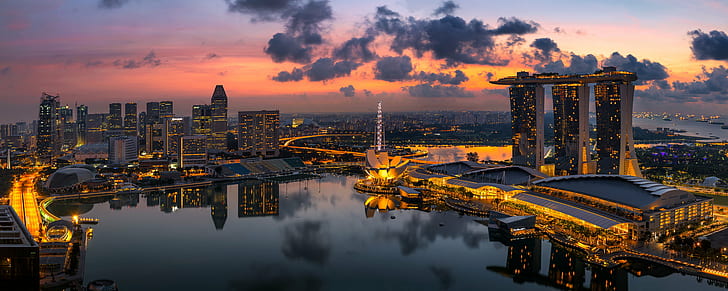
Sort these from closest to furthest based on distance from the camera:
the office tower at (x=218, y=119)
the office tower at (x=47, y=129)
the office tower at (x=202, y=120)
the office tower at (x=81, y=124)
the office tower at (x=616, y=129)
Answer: the office tower at (x=616, y=129) → the office tower at (x=47, y=129) → the office tower at (x=202, y=120) → the office tower at (x=218, y=119) → the office tower at (x=81, y=124)

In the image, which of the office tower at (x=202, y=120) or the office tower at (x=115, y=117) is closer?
the office tower at (x=202, y=120)

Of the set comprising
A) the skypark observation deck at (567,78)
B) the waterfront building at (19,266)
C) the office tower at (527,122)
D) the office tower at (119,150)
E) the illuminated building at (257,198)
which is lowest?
the illuminated building at (257,198)

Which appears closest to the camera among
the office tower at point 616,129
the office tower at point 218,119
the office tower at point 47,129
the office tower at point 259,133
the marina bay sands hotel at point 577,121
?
the office tower at point 616,129

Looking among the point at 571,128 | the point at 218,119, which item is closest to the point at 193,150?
the point at 218,119

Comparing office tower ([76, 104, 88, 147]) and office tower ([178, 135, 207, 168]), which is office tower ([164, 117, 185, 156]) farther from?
office tower ([76, 104, 88, 147])

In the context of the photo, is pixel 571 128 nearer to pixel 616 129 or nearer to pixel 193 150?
pixel 616 129

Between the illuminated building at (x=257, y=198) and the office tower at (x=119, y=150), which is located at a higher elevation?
the office tower at (x=119, y=150)

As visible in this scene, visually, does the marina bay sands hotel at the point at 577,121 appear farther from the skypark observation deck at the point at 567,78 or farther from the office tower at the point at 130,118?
the office tower at the point at 130,118

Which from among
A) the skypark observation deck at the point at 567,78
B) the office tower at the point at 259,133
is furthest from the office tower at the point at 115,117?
the skypark observation deck at the point at 567,78
